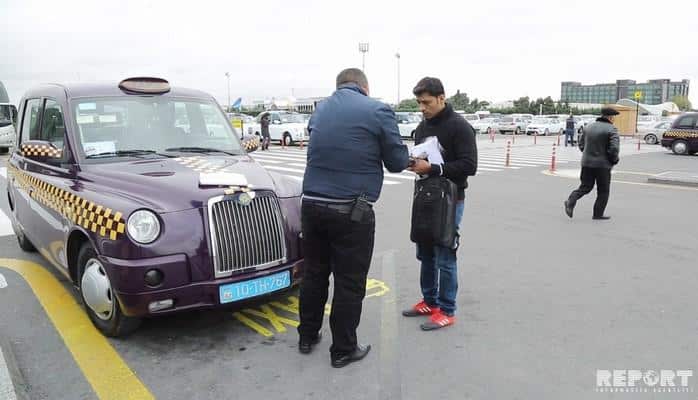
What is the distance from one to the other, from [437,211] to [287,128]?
2405 centimetres

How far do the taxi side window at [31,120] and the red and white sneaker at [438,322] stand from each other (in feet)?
13.5

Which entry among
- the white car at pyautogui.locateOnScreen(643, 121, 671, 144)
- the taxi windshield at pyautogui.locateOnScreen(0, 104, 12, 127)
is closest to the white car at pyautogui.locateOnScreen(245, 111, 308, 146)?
the taxi windshield at pyautogui.locateOnScreen(0, 104, 12, 127)

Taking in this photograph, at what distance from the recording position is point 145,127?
15.9 ft

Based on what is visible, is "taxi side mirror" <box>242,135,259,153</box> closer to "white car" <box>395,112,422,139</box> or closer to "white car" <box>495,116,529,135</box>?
"white car" <box>395,112,422,139</box>

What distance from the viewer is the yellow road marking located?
3322 mm

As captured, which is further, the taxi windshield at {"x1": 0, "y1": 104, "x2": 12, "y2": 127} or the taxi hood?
the taxi windshield at {"x1": 0, "y1": 104, "x2": 12, "y2": 127}

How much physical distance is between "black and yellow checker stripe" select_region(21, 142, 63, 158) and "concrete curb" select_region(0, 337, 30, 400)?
5.29ft

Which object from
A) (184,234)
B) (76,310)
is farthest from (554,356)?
(76,310)

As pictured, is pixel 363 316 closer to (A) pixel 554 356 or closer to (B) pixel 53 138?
(A) pixel 554 356

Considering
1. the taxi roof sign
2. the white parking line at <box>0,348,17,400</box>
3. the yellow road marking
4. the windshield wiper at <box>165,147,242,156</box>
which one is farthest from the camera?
the taxi roof sign

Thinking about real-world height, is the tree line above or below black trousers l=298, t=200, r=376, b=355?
above

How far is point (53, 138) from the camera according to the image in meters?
4.95

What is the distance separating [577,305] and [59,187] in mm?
4440

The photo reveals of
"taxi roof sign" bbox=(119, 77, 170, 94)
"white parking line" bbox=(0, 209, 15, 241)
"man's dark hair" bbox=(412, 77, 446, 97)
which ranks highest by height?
"taxi roof sign" bbox=(119, 77, 170, 94)
